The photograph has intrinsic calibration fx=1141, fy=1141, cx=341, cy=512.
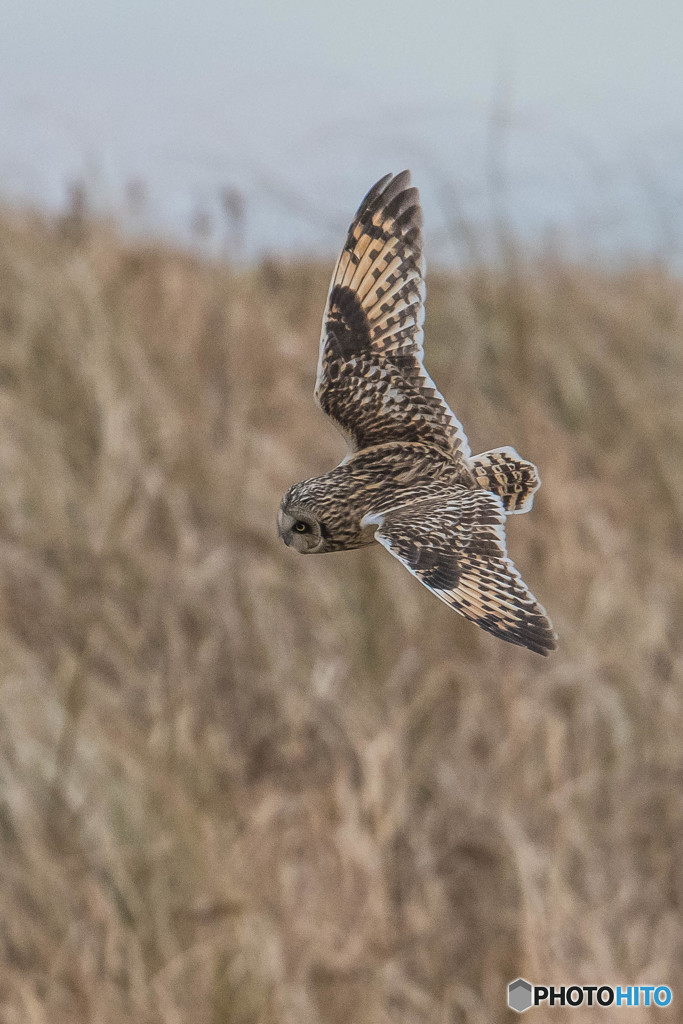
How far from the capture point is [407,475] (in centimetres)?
43

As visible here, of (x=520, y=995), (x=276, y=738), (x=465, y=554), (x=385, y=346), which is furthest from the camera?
(x=276, y=738)

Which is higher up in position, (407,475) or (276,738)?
(407,475)

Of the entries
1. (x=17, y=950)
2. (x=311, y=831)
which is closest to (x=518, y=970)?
(x=311, y=831)

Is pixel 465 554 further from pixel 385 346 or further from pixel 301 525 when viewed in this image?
pixel 385 346

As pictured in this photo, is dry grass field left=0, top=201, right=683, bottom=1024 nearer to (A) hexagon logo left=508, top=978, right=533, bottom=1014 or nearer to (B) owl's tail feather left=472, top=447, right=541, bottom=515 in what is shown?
(A) hexagon logo left=508, top=978, right=533, bottom=1014

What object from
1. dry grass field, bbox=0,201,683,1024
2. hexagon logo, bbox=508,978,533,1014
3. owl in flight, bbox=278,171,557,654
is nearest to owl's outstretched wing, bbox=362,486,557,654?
owl in flight, bbox=278,171,557,654

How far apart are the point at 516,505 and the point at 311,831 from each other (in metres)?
5.14

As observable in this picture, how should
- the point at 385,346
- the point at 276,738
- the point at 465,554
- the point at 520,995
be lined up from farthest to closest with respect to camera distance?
the point at 276,738 < the point at 520,995 < the point at 385,346 < the point at 465,554

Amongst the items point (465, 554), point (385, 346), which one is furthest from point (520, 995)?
point (465, 554)

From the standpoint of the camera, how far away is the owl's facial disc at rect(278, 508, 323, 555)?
41cm

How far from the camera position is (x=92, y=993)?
15.8 ft

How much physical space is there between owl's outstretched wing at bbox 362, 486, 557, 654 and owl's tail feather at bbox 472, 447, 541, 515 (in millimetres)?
34

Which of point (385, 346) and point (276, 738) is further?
point (276, 738)

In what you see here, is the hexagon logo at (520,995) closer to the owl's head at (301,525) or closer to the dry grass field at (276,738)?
the dry grass field at (276,738)
